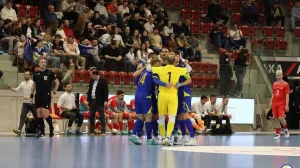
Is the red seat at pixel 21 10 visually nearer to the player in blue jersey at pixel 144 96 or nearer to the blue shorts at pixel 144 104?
the player in blue jersey at pixel 144 96

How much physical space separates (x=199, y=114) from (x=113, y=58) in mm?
3532

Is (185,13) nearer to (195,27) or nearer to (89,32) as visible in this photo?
(195,27)

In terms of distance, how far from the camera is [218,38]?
31438mm

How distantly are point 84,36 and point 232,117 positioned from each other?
6.24 m

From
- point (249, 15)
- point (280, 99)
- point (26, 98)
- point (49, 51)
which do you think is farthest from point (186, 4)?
point (26, 98)

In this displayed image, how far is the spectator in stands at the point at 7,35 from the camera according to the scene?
2405 centimetres

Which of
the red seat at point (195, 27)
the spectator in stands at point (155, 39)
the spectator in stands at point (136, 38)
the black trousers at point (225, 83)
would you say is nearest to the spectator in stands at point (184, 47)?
the spectator in stands at point (155, 39)

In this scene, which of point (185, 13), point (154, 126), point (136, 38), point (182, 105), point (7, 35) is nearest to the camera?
point (182, 105)

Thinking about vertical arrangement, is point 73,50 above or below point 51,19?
below

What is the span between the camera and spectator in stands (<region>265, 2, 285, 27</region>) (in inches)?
1369

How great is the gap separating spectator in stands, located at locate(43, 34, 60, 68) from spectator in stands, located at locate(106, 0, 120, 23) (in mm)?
4814

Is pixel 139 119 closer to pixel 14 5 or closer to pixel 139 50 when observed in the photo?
pixel 139 50

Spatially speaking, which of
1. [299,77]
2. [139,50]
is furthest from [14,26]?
[299,77]

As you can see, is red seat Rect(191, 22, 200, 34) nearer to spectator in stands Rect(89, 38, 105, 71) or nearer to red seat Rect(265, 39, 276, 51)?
red seat Rect(265, 39, 276, 51)
